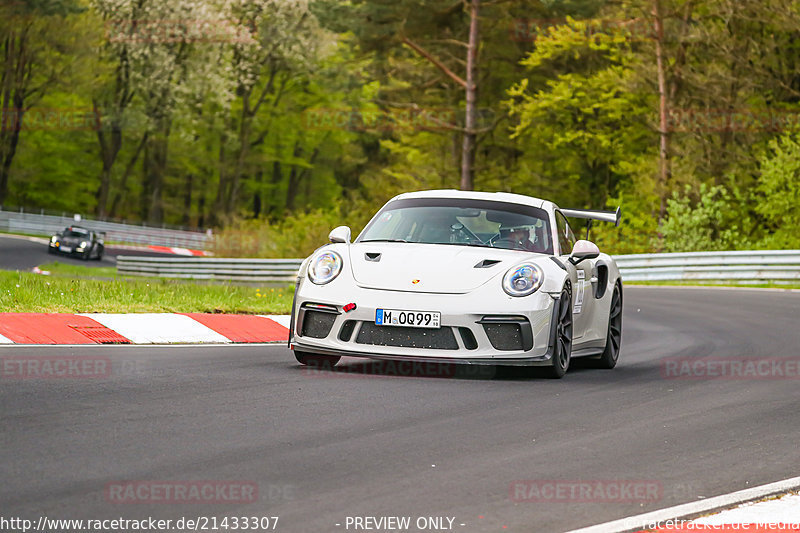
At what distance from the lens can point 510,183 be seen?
5162 centimetres

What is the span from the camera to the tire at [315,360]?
30.9 ft

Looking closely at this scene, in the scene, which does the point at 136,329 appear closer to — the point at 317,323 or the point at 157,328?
the point at 157,328

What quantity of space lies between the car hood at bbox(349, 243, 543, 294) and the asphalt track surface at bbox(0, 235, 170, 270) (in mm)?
28984

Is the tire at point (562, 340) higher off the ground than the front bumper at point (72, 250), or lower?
higher

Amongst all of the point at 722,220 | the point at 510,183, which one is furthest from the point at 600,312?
the point at 510,183

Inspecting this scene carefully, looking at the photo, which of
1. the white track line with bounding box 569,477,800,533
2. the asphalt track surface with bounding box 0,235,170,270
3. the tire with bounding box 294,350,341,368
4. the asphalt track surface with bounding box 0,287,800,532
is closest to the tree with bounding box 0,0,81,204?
the asphalt track surface with bounding box 0,235,170,270

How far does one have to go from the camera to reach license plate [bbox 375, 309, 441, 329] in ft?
28.3

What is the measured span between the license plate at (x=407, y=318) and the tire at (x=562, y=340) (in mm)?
981

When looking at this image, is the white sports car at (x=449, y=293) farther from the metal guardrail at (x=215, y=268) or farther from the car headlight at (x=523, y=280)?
the metal guardrail at (x=215, y=268)

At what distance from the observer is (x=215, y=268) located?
3362cm

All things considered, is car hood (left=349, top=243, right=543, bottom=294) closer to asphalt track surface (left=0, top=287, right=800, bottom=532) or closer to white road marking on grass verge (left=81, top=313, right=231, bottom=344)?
asphalt track surface (left=0, top=287, right=800, bottom=532)

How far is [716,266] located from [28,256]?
83.8 ft

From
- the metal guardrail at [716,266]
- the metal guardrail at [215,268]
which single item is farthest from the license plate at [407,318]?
the metal guardrail at [215,268]

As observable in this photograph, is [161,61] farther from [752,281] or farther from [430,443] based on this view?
[430,443]
